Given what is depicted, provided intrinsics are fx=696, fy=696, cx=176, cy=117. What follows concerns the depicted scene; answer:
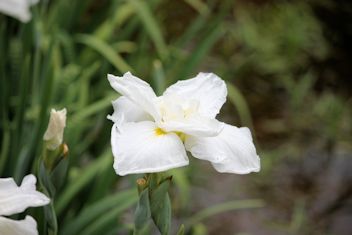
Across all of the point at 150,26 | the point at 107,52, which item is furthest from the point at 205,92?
the point at 150,26

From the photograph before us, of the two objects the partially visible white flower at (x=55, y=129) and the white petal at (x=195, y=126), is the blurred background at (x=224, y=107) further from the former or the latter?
the white petal at (x=195, y=126)

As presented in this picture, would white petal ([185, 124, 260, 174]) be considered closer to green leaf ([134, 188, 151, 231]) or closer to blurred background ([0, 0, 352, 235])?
green leaf ([134, 188, 151, 231])

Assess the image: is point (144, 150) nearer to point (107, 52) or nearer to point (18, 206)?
point (18, 206)

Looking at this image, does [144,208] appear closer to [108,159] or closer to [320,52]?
[108,159]

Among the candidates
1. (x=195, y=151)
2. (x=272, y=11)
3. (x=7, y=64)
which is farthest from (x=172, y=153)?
(x=272, y=11)

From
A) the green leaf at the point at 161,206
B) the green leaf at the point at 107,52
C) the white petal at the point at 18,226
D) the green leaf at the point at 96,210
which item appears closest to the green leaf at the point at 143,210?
the green leaf at the point at 161,206

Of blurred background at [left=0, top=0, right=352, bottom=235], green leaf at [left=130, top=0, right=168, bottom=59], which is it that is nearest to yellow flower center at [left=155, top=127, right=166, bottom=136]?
blurred background at [left=0, top=0, right=352, bottom=235]
